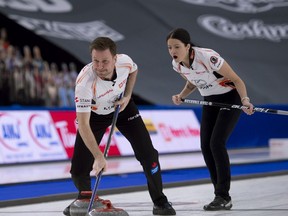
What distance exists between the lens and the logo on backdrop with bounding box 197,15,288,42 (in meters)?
19.7

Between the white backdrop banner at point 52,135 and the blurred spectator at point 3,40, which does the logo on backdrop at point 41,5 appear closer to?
the blurred spectator at point 3,40

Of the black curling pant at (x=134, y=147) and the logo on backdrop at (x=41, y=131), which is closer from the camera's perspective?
the black curling pant at (x=134, y=147)

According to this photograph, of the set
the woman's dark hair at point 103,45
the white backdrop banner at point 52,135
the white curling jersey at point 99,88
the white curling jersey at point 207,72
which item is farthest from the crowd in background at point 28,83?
the woman's dark hair at point 103,45

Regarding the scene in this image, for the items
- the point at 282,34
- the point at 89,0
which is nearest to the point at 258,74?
A: the point at 282,34

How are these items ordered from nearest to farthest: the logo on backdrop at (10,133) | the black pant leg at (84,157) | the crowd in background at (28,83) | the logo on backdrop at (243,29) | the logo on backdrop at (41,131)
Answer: the black pant leg at (84,157), the logo on backdrop at (10,133), the logo on backdrop at (41,131), the crowd in background at (28,83), the logo on backdrop at (243,29)

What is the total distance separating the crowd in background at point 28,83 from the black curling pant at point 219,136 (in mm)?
8554

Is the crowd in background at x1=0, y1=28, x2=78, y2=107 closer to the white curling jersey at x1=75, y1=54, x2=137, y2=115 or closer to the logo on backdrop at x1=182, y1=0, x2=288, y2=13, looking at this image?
the logo on backdrop at x1=182, y1=0, x2=288, y2=13

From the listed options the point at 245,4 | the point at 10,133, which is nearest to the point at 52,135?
the point at 10,133

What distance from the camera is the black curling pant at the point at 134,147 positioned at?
6.11 meters

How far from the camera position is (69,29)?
671 inches

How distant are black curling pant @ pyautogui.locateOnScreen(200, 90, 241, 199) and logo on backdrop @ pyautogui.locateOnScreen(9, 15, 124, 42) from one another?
9.75 metres

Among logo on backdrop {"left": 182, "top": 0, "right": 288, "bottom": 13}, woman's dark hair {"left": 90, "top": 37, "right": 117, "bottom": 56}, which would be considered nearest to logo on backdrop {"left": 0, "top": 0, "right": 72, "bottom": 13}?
logo on backdrop {"left": 182, "top": 0, "right": 288, "bottom": 13}

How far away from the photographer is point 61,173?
34.1 feet

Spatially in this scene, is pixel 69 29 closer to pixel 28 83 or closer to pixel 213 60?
pixel 28 83
